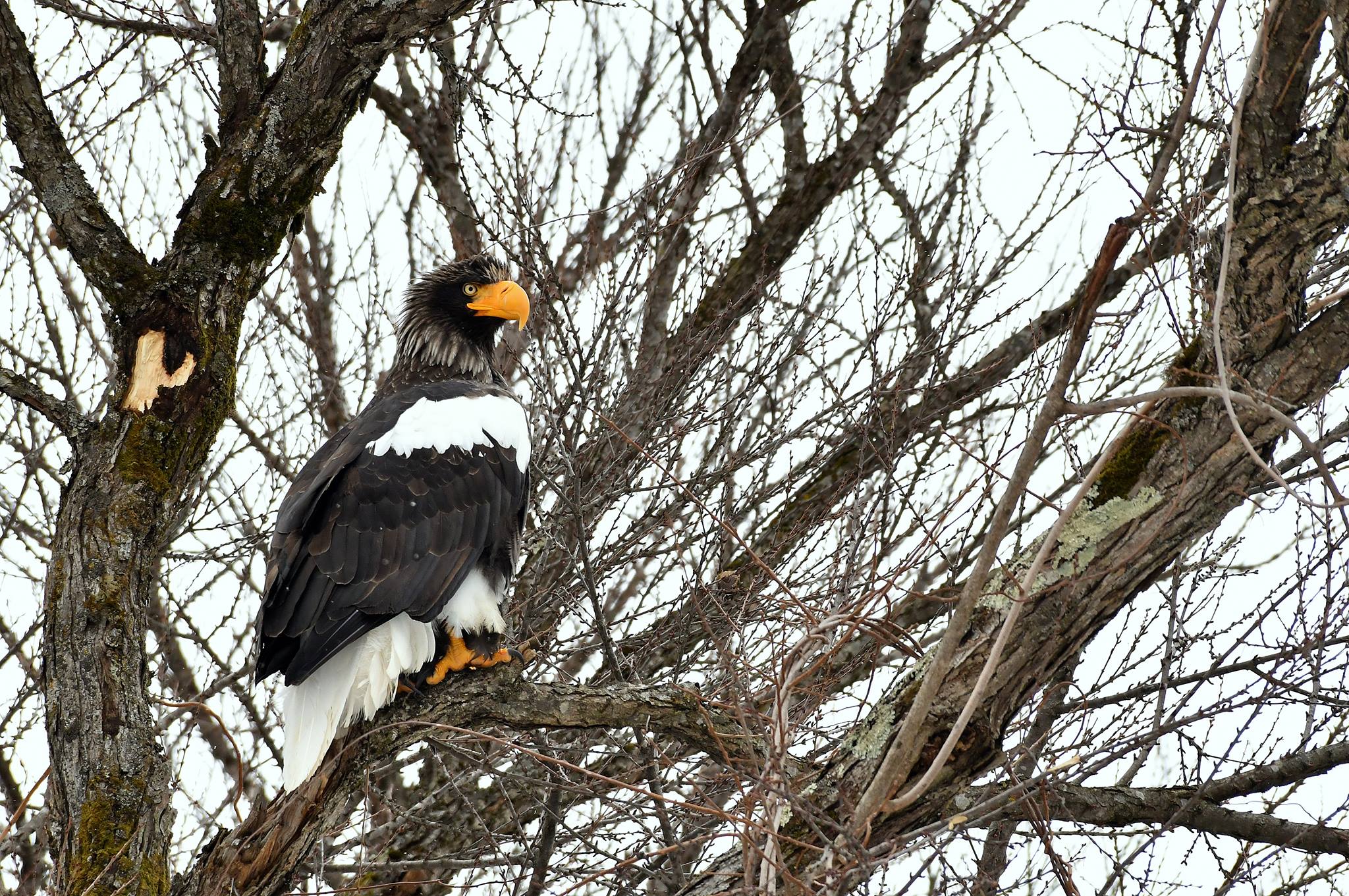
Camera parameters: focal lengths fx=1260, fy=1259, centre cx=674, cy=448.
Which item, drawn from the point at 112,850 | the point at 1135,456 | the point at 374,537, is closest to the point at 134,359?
the point at 374,537

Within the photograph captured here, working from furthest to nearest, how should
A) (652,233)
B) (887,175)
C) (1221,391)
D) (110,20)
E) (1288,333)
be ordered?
1. (887,175)
2. (110,20)
3. (652,233)
4. (1288,333)
5. (1221,391)

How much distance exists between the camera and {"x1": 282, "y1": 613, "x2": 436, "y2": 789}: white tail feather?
415 centimetres

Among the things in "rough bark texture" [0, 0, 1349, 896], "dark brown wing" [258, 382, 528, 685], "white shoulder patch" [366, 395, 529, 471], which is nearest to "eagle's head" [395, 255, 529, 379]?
"rough bark texture" [0, 0, 1349, 896]

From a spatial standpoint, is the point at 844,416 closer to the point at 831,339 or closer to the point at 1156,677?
the point at 831,339

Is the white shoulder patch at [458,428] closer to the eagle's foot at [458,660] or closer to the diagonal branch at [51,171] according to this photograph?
the eagle's foot at [458,660]

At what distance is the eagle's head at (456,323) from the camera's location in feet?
19.5

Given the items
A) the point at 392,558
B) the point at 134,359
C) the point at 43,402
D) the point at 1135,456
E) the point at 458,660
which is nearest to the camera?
the point at 1135,456

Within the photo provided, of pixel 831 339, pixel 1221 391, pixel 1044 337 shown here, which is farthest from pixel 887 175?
pixel 1221 391

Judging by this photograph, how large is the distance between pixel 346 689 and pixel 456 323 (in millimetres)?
2161

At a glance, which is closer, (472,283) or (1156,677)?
(1156,677)

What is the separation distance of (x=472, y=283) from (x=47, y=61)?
10.2ft

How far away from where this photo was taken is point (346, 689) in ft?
14.3

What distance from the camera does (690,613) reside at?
546 centimetres

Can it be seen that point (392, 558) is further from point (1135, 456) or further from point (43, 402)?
point (1135, 456)
